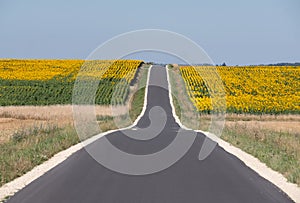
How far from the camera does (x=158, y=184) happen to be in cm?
1159

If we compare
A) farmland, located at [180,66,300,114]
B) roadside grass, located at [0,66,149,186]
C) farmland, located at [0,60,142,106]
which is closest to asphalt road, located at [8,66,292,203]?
roadside grass, located at [0,66,149,186]

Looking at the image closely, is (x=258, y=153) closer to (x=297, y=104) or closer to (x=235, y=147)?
(x=235, y=147)

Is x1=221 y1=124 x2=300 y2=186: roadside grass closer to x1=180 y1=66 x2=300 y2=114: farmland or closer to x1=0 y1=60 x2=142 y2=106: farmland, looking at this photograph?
x1=180 y1=66 x2=300 y2=114: farmland

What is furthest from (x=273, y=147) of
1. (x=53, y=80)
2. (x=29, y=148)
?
(x=53, y=80)

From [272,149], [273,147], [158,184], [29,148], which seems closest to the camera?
[158,184]

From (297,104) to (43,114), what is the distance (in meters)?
24.3

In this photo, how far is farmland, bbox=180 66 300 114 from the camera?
158 ft

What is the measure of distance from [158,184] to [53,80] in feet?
193

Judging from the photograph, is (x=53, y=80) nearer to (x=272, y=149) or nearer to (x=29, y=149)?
(x=29, y=149)

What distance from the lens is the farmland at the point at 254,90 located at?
158 feet

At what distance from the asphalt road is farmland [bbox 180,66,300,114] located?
31.9 metres

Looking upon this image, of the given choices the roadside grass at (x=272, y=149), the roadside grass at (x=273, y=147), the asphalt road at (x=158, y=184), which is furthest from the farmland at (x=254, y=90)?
the asphalt road at (x=158, y=184)

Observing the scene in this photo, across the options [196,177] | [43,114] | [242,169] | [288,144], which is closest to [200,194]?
[196,177]

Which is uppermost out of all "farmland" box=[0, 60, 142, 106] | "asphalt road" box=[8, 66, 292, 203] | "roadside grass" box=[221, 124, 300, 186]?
"farmland" box=[0, 60, 142, 106]
